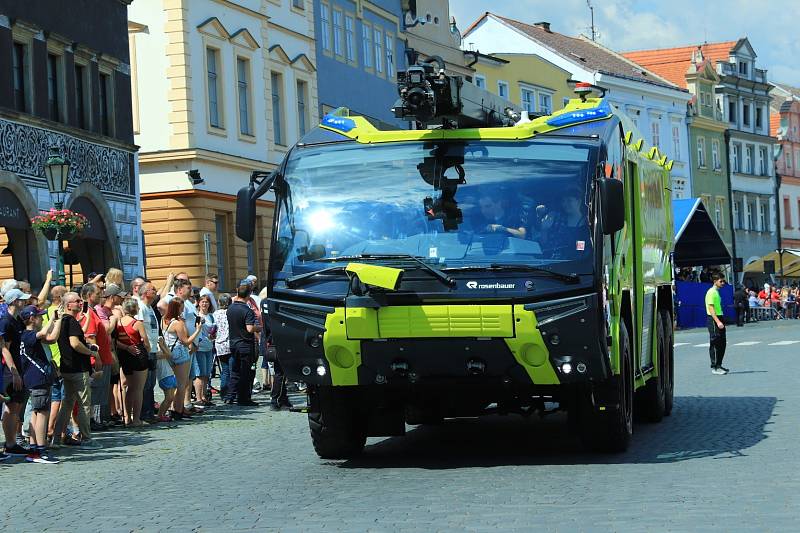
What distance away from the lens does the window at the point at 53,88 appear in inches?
1344

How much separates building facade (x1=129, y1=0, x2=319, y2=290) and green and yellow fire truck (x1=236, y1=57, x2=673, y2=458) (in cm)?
2704

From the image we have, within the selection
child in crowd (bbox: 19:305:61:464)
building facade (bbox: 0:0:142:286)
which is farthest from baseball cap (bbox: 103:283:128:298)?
building facade (bbox: 0:0:142:286)

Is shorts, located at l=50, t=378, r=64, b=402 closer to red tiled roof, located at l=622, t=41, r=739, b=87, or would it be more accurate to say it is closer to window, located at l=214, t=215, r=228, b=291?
window, located at l=214, t=215, r=228, b=291

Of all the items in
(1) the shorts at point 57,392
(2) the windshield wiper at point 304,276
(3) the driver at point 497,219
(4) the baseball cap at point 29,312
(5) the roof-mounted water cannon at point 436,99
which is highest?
(5) the roof-mounted water cannon at point 436,99

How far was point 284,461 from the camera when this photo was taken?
15719 mm

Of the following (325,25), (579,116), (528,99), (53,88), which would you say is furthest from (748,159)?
(579,116)

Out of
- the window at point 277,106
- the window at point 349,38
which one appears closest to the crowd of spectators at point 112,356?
the window at point 277,106

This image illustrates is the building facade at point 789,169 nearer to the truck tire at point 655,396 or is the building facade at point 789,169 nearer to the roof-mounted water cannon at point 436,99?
the truck tire at point 655,396

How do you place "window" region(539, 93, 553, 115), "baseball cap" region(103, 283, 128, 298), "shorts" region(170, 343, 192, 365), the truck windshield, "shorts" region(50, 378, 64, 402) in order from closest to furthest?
the truck windshield → "shorts" region(50, 378, 64, 402) → "baseball cap" region(103, 283, 128, 298) → "shorts" region(170, 343, 192, 365) → "window" region(539, 93, 553, 115)

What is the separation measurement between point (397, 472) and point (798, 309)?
67365mm

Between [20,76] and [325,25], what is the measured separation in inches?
787

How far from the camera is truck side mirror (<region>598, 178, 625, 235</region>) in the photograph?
46.0ft

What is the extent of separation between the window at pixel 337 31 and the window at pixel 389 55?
4.61m

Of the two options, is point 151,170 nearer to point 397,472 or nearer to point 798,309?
point 397,472
